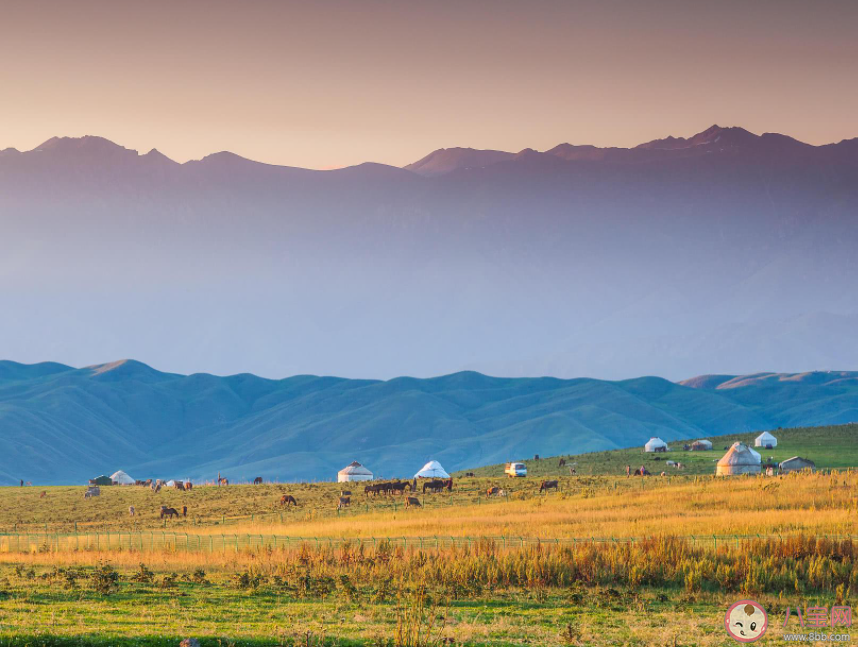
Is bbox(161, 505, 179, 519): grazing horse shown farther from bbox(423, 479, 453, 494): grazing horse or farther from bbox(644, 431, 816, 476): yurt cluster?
bbox(644, 431, 816, 476): yurt cluster

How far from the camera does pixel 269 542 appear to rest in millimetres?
48188

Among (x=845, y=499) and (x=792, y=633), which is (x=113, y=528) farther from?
(x=792, y=633)

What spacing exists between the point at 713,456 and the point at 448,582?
3010 inches

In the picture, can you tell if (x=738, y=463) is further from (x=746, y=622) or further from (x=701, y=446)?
(x=746, y=622)

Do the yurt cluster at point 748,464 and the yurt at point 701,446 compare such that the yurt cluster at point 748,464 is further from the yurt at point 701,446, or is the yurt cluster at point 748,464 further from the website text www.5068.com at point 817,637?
the website text www.5068.com at point 817,637

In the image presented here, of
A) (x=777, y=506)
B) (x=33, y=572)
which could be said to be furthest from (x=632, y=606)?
(x=777, y=506)

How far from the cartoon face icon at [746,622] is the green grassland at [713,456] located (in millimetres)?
65722

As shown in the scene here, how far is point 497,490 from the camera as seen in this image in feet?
279

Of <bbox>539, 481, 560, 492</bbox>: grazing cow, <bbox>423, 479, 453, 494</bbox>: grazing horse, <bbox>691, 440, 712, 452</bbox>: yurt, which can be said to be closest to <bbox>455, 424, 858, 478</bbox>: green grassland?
<bbox>691, 440, 712, 452</bbox>: yurt

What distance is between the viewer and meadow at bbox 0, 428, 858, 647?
27.0 m

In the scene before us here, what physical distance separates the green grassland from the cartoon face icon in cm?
6572

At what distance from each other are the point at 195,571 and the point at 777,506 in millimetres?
34295

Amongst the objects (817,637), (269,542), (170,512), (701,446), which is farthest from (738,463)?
(817,637)

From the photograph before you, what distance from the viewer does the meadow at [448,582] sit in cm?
2698
